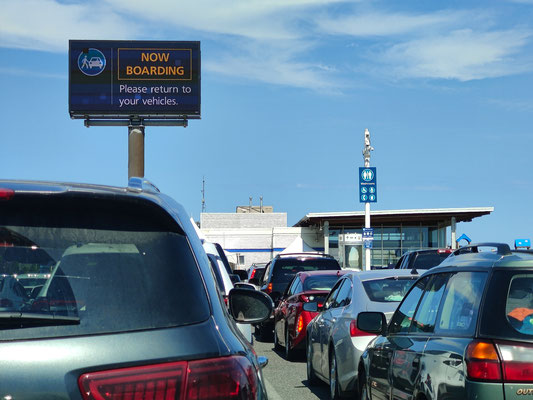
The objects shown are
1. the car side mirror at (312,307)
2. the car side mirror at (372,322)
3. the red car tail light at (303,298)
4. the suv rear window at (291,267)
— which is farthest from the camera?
the suv rear window at (291,267)

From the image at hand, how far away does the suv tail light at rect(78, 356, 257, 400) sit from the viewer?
2764mm

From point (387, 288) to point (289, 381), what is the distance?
2670 mm

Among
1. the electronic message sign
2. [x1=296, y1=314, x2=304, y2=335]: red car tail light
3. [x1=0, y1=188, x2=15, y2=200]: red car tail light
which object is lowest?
[x1=296, y1=314, x2=304, y2=335]: red car tail light

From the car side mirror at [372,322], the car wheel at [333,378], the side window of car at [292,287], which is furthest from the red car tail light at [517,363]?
the side window of car at [292,287]

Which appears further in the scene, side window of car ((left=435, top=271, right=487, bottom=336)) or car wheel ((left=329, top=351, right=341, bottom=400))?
car wheel ((left=329, top=351, right=341, bottom=400))

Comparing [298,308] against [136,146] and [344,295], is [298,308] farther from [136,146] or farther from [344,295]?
[136,146]

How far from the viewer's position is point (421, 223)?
6169cm

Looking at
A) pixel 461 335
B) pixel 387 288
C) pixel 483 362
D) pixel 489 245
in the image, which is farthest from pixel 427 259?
pixel 483 362

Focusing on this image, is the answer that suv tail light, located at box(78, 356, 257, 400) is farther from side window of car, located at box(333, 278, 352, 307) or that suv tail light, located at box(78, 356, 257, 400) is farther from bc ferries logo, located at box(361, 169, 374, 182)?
bc ferries logo, located at box(361, 169, 374, 182)

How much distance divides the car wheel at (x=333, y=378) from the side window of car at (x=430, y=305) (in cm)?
364

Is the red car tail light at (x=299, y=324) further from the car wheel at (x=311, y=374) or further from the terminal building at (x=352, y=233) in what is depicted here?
the terminal building at (x=352, y=233)

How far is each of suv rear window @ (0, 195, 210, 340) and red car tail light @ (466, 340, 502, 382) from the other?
2.24 m

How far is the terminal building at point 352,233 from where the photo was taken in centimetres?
5728

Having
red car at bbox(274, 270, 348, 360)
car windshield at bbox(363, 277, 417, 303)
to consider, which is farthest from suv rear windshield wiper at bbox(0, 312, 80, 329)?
red car at bbox(274, 270, 348, 360)
